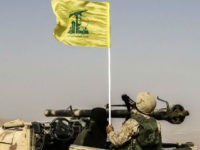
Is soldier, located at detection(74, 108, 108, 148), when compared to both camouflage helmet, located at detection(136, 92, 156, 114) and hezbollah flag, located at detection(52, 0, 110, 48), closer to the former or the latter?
hezbollah flag, located at detection(52, 0, 110, 48)

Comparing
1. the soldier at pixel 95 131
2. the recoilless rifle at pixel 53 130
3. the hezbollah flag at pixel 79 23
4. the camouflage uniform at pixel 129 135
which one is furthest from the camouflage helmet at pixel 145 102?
the hezbollah flag at pixel 79 23

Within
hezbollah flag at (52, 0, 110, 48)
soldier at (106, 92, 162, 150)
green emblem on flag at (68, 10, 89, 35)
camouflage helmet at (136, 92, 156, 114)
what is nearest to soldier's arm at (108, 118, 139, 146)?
soldier at (106, 92, 162, 150)

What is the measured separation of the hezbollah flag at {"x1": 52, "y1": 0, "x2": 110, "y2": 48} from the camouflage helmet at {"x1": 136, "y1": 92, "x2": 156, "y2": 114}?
310cm

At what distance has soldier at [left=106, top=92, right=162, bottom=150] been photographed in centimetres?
739

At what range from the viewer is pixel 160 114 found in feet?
33.3

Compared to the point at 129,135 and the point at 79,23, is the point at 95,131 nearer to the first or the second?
the point at 79,23

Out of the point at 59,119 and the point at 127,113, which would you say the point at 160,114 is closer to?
the point at 127,113

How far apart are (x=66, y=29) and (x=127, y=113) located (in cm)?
214

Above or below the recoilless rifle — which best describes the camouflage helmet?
above

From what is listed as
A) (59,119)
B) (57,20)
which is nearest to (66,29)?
(57,20)

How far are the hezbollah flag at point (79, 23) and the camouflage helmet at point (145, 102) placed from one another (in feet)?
10.2

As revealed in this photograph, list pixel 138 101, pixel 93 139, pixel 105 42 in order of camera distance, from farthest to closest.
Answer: pixel 105 42, pixel 93 139, pixel 138 101

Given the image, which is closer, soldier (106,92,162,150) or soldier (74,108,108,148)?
soldier (106,92,162,150)

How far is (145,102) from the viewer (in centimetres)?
739
